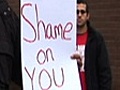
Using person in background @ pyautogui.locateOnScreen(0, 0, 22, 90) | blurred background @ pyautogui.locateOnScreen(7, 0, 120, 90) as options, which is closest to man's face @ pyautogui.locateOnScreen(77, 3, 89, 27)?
person in background @ pyautogui.locateOnScreen(0, 0, 22, 90)

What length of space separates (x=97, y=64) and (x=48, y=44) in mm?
736

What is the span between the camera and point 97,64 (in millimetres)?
4719

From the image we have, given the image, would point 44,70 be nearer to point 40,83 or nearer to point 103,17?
point 40,83

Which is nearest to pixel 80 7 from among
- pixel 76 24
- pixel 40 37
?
pixel 76 24

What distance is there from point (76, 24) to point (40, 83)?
2.19ft

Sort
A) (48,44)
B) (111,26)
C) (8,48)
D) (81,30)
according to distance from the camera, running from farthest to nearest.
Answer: (111,26)
(81,30)
(48,44)
(8,48)

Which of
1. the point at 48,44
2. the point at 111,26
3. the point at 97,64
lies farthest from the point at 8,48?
the point at 111,26

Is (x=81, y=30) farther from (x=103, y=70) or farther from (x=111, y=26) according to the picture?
(x=111, y=26)

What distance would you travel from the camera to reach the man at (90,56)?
4598mm

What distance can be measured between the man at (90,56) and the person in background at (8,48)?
28.0 inches

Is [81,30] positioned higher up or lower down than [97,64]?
higher up

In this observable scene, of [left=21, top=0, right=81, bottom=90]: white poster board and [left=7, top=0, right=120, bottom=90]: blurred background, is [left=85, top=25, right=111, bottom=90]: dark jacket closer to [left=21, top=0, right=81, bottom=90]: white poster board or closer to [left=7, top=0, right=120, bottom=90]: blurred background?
[left=21, top=0, right=81, bottom=90]: white poster board

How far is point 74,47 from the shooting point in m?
4.30

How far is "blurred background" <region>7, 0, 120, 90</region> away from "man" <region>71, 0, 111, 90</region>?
2.46 meters
